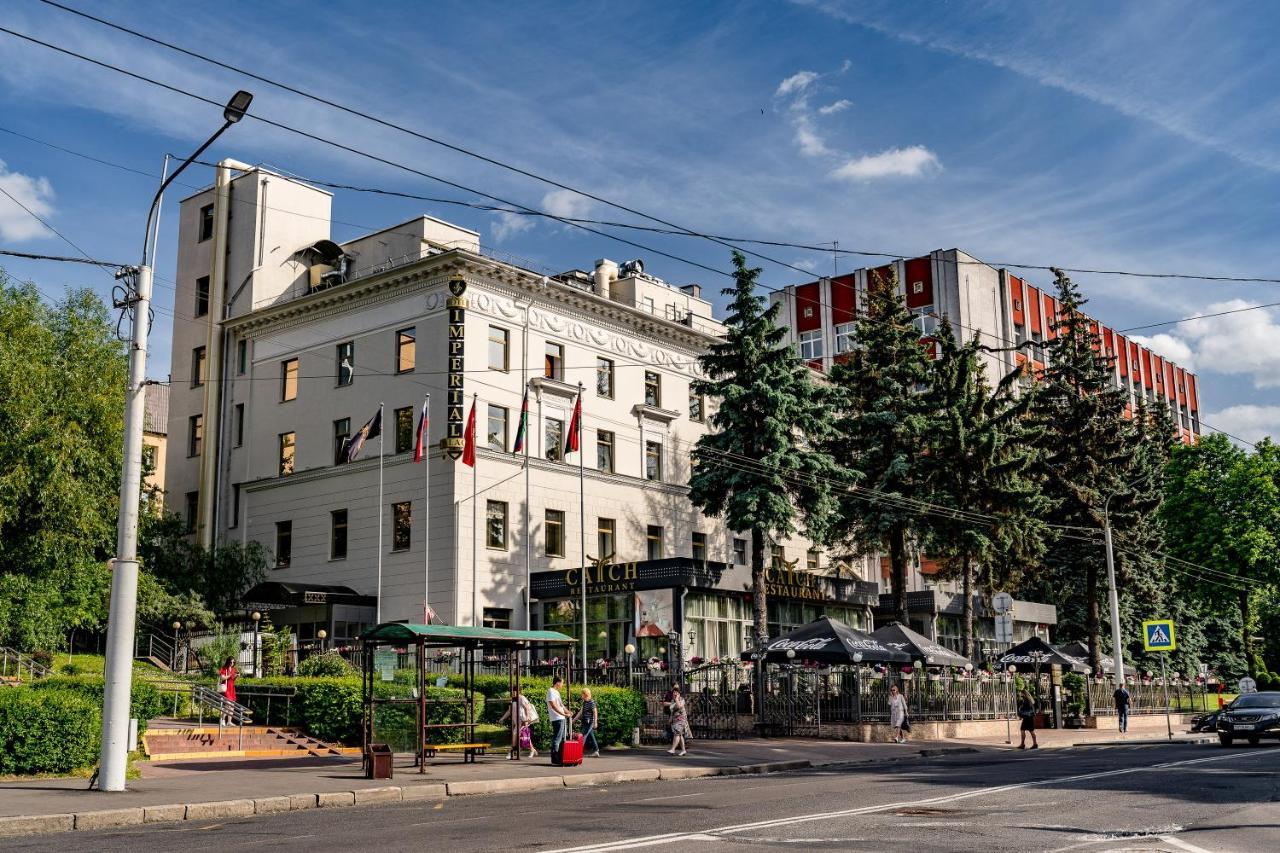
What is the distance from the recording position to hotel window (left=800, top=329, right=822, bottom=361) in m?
78.4

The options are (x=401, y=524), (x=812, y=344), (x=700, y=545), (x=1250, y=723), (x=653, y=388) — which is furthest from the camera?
(x=812, y=344)

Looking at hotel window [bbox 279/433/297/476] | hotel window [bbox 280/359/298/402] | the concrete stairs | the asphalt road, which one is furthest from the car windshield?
hotel window [bbox 280/359/298/402]

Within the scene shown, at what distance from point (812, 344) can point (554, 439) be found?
115 feet

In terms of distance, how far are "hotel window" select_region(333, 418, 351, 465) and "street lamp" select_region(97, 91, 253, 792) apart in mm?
28556

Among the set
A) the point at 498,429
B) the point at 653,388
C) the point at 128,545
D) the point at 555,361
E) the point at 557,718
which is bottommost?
the point at 557,718

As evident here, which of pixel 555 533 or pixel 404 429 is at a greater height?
pixel 404 429

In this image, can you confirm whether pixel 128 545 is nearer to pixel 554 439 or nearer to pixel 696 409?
pixel 554 439

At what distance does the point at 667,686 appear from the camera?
3406 centimetres

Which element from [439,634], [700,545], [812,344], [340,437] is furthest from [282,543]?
[812,344]

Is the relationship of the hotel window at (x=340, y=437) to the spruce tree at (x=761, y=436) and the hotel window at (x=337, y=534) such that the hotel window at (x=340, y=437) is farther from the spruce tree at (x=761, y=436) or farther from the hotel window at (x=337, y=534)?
the spruce tree at (x=761, y=436)

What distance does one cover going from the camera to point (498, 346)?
46.2 metres

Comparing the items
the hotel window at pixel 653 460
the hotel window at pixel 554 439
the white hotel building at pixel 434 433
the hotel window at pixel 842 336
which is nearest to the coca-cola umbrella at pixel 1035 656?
the white hotel building at pixel 434 433

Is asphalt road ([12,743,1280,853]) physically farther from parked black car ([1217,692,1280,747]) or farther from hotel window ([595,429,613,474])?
hotel window ([595,429,613,474])

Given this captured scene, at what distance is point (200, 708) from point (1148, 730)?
112 feet
